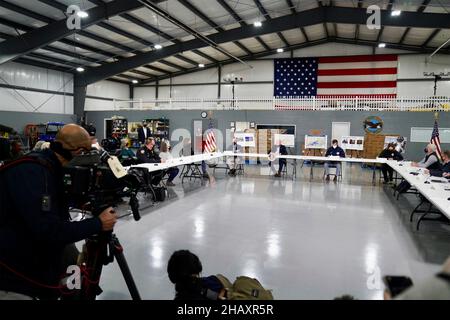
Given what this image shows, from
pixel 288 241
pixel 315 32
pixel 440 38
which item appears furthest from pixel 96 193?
pixel 440 38

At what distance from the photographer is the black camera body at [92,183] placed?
1468 millimetres

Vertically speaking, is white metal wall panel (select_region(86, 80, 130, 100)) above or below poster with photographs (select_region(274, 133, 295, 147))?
above

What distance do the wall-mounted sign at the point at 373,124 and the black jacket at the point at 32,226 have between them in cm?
1320

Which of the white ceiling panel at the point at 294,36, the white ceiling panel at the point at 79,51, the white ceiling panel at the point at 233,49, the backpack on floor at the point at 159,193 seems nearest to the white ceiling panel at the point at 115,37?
the white ceiling panel at the point at 79,51

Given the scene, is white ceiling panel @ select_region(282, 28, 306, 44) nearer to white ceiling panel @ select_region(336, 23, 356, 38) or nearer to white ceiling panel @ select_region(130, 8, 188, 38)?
white ceiling panel @ select_region(336, 23, 356, 38)

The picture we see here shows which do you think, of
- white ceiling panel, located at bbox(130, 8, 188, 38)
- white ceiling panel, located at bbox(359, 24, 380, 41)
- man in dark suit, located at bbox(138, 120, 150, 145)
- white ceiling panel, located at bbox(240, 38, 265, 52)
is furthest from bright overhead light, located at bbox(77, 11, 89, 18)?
white ceiling panel, located at bbox(359, 24, 380, 41)

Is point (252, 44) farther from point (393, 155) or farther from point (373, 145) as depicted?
point (393, 155)

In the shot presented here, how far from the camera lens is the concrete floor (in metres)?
3.05

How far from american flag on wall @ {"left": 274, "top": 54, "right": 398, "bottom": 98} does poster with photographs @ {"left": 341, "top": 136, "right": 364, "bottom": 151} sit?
14.9 ft

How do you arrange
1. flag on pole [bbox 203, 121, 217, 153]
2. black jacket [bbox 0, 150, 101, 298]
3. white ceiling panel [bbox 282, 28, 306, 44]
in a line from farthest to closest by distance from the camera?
1. white ceiling panel [bbox 282, 28, 306, 44]
2. flag on pole [bbox 203, 121, 217, 153]
3. black jacket [bbox 0, 150, 101, 298]

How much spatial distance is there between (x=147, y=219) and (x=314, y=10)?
36.0 ft

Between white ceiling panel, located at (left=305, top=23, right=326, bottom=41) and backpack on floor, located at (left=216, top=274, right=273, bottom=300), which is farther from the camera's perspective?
white ceiling panel, located at (left=305, top=23, right=326, bottom=41)

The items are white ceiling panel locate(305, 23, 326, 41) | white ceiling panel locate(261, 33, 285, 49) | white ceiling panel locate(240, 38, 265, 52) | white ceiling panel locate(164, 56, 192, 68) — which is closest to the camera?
white ceiling panel locate(305, 23, 326, 41)
